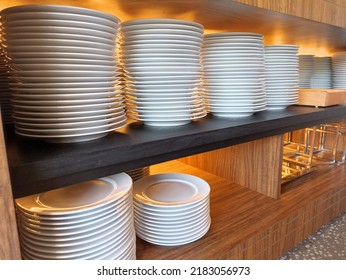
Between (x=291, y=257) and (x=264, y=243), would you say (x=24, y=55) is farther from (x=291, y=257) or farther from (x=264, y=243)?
(x=291, y=257)

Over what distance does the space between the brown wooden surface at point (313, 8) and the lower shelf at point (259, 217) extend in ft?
1.96

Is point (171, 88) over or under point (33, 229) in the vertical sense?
over

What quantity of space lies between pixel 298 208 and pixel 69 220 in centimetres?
76

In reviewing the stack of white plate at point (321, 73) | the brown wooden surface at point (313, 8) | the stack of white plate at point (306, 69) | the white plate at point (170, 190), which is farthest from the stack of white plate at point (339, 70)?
the white plate at point (170, 190)

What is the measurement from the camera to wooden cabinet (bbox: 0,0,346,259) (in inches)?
14.7

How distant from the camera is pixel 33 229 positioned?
17.3 inches

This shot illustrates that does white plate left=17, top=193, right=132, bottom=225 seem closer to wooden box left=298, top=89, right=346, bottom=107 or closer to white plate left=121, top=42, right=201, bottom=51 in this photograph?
white plate left=121, top=42, right=201, bottom=51

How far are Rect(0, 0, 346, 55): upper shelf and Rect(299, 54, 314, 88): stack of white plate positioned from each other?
0.55 feet

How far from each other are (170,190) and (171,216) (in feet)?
0.39

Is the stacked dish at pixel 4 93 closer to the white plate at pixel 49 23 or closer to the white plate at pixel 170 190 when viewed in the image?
the white plate at pixel 49 23

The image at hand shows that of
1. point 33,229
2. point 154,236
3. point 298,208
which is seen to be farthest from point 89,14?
point 298,208

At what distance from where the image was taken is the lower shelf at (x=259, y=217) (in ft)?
2.15

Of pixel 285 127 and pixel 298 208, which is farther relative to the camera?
pixel 298 208

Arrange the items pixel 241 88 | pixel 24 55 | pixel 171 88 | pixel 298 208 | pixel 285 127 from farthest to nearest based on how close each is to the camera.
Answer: pixel 298 208 → pixel 285 127 → pixel 241 88 → pixel 171 88 → pixel 24 55
